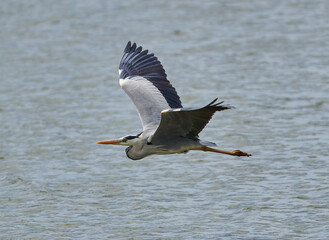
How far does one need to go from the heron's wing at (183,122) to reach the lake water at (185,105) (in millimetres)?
1077

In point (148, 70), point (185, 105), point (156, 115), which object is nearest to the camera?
point (156, 115)

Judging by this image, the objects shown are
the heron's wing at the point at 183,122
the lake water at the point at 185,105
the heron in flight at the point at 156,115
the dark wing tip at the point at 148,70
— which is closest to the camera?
the heron's wing at the point at 183,122

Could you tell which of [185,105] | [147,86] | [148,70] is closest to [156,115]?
[147,86]

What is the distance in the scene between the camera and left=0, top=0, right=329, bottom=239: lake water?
9.88 metres

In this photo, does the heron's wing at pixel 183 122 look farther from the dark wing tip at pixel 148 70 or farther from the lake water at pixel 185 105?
the lake water at pixel 185 105

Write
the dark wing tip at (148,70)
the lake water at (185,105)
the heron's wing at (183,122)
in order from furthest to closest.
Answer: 1. the dark wing tip at (148,70)
2. the lake water at (185,105)
3. the heron's wing at (183,122)

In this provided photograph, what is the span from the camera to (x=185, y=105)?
1469cm

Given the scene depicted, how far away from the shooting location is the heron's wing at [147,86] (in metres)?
9.97

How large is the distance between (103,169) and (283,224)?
3.30 meters

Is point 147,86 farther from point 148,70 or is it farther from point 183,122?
point 183,122

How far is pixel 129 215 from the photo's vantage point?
1001 cm

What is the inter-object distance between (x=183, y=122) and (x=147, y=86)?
1.42 metres

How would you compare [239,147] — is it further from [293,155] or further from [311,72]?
[311,72]

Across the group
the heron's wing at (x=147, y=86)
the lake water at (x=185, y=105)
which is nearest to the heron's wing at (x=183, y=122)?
the heron's wing at (x=147, y=86)
